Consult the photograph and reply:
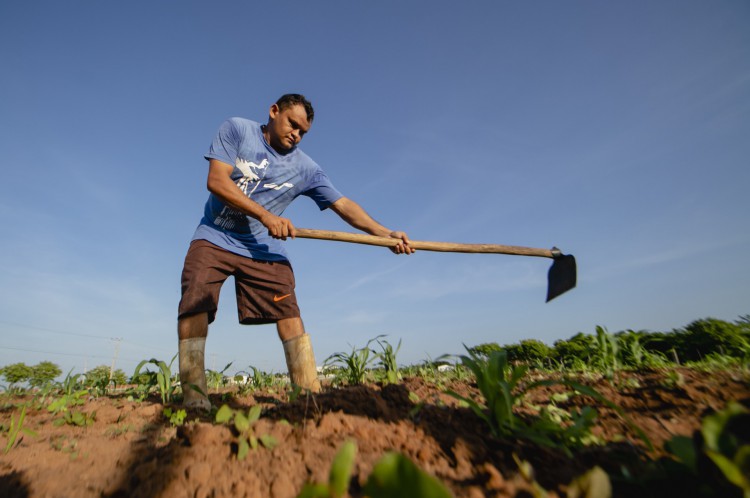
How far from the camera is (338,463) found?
710 millimetres

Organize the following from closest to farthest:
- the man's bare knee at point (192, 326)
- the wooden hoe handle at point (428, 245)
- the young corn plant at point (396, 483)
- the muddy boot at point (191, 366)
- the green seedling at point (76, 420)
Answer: the young corn plant at point (396, 483) → the green seedling at point (76, 420) → the muddy boot at point (191, 366) → the man's bare knee at point (192, 326) → the wooden hoe handle at point (428, 245)

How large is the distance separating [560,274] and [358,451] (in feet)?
12.2

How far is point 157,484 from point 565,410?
1.72m

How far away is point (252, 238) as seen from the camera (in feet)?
11.1

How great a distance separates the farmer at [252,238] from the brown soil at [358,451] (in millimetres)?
1177

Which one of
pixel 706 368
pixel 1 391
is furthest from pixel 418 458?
pixel 1 391

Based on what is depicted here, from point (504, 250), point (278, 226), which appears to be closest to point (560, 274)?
point (504, 250)

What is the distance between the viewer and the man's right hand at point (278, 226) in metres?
3.09

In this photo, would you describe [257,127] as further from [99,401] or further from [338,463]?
[338,463]

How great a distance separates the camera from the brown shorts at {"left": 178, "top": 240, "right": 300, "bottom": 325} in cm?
294

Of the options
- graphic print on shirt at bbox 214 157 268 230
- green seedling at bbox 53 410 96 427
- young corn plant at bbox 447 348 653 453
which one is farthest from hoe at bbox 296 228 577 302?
young corn plant at bbox 447 348 653 453

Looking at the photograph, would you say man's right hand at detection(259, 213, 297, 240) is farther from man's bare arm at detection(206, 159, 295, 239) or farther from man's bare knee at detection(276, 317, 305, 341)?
man's bare knee at detection(276, 317, 305, 341)

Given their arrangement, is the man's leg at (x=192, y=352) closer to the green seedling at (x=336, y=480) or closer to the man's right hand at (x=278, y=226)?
the man's right hand at (x=278, y=226)

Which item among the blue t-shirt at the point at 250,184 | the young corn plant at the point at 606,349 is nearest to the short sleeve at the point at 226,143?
the blue t-shirt at the point at 250,184
